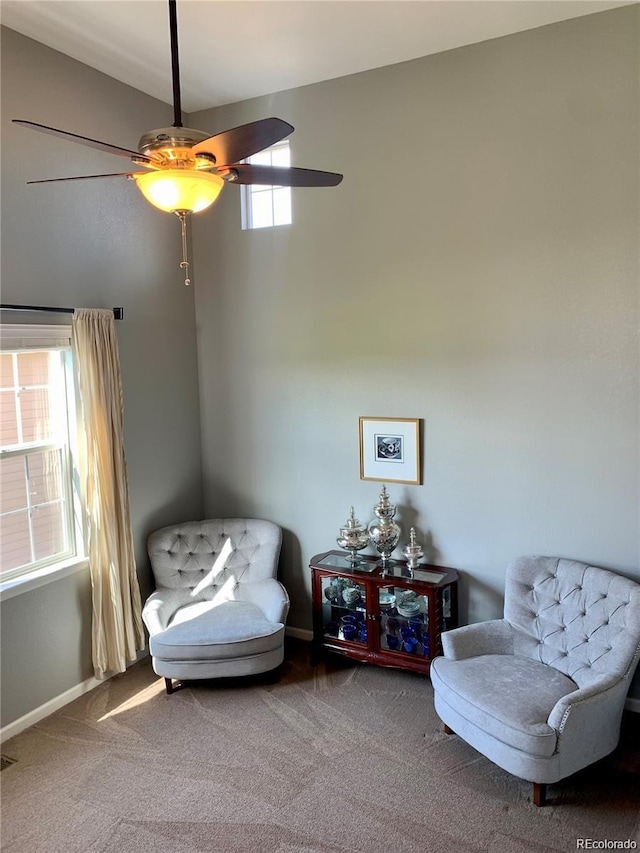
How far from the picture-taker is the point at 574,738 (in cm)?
270

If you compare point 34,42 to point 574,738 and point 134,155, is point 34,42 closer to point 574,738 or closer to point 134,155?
point 134,155

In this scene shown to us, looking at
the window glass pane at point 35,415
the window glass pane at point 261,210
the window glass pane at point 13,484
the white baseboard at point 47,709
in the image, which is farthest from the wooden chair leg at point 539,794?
the window glass pane at point 261,210

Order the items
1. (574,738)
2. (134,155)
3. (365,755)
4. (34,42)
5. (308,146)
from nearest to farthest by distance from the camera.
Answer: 1. (134,155)
2. (574,738)
3. (365,755)
4. (34,42)
5. (308,146)

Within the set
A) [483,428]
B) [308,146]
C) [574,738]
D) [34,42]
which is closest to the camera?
[574,738]

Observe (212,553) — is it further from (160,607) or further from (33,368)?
(33,368)

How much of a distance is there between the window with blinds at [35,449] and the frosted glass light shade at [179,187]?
4.89 feet

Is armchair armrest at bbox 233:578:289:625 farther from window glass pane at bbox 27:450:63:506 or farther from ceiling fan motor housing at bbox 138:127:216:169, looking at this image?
ceiling fan motor housing at bbox 138:127:216:169

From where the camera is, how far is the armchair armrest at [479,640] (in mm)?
3285

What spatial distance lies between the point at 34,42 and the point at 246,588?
3.35m

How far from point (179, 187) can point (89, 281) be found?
1.84 metres

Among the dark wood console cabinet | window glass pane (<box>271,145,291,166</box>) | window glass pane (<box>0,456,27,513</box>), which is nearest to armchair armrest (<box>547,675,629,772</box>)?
the dark wood console cabinet

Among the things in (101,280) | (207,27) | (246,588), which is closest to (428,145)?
(207,27)

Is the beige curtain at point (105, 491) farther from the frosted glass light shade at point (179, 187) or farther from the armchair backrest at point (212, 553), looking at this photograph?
the frosted glass light shade at point (179, 187)

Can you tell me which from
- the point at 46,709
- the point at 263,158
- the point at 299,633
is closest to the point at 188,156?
the point at 263,158
